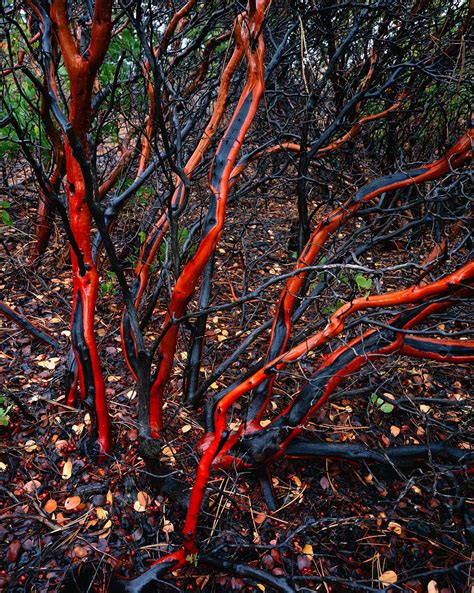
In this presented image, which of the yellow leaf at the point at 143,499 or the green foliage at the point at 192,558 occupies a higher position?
the yellow leaf at the point at 143,499

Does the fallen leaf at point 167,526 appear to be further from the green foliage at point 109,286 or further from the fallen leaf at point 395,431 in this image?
the green foliage at point 109,286

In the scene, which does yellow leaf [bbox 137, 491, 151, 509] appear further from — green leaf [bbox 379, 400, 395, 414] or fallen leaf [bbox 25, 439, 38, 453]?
green leaf [bbox 379, 400, 395, 414]

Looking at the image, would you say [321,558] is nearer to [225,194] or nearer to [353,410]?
[353,410]

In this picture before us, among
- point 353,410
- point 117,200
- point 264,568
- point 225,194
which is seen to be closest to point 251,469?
point 264,568

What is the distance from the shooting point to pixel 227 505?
94.0 inches

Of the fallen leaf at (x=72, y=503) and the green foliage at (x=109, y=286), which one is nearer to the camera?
the fallen leaf at (x=72, y=503)

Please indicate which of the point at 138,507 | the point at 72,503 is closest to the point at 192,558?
the point at 138,507

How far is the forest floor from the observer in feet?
6.98

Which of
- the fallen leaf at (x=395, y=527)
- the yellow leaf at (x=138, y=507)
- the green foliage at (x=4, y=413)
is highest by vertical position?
the green foliage at (x=4, y=413)

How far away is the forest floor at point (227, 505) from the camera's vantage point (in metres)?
2.13

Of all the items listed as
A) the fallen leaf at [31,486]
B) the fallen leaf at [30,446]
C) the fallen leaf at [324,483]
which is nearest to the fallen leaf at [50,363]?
the fallen leaf at [30,446]

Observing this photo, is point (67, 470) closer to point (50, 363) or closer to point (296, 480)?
point (50, 363)

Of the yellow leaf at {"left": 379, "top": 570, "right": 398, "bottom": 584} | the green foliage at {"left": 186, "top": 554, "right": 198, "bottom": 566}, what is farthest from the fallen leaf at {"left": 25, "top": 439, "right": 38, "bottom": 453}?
the yellow leaf at {"left": 379, "top": 570, "right": 398, "bottom": 584}

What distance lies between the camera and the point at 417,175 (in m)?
2.16
